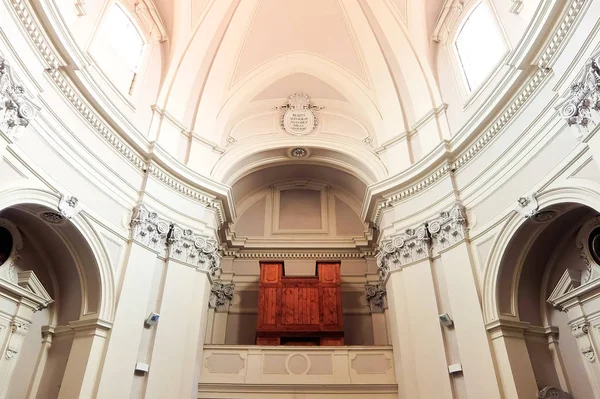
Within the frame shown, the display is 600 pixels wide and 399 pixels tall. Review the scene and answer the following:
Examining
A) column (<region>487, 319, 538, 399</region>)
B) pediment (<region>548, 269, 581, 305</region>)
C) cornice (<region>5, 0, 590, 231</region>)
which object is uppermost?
cornice (<region>5, 0, 590, 231</region>)

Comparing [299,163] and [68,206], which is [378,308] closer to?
[299,163]

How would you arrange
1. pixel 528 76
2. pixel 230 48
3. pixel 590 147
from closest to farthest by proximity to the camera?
pixel 590 147, pixel 528 76, pixel 230 48

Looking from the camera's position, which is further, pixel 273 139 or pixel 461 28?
pixel 273 139

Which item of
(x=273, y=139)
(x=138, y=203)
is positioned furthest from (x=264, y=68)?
(x=138, y=203)

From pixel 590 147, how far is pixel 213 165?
319 inches

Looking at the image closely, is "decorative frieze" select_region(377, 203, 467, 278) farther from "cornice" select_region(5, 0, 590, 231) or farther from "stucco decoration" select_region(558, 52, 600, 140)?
"stucco decoration" select_region(558, 52, 600, 140)

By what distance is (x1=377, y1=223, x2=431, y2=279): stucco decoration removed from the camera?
28.5ft

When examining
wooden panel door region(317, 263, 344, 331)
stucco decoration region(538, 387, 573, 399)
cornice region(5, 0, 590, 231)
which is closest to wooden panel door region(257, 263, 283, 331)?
wooden panel door region(317, 263, 344, 331)

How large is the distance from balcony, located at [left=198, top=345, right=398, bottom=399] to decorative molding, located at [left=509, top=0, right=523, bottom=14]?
7049 millimetres

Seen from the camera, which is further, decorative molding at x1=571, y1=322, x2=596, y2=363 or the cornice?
decorative molding at x1=571, y1=322, x2=596, y2=363

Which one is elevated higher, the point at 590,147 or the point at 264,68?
the point at 264,68

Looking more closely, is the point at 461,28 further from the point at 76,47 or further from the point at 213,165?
the point at 76,47

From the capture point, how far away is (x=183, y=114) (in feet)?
34.8

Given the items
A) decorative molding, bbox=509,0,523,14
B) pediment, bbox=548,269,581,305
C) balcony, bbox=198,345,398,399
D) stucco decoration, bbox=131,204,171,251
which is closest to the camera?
pediment, bbox=548,269,581,305
